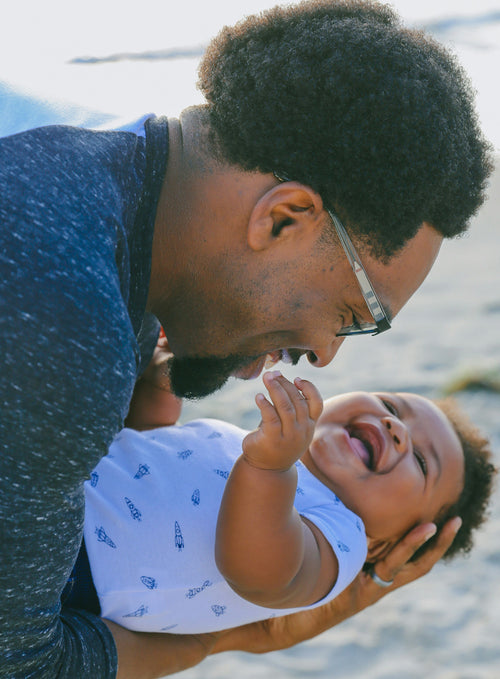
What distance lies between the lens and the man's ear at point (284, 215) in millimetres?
2053

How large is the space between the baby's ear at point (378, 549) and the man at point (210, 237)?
3.45 feet

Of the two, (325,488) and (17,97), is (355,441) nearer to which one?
(325,488)

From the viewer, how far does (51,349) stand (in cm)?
153

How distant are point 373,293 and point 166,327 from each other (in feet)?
1.97

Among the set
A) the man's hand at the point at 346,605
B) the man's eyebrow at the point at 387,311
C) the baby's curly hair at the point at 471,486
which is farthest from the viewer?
the baby's curly hair at the point at 471,486

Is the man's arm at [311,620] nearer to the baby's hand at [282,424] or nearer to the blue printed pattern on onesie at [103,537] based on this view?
the blue printed pattern on onesie at [103,537]

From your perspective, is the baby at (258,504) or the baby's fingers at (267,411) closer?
the baby's fingers at (267,411)

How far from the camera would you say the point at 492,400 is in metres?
4.58

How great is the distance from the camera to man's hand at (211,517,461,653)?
3.04 meters

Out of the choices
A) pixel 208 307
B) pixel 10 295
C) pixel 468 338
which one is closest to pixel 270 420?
pixel 208 307

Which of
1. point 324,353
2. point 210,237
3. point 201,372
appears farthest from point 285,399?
point 210,237

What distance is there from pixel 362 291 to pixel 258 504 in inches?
26.6

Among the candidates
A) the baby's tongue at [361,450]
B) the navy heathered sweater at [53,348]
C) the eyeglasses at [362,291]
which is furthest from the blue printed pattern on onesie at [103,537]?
the baby's tongue at [361,450]

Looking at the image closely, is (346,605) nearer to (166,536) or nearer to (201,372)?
(166,536)
